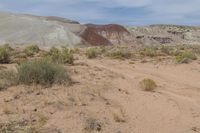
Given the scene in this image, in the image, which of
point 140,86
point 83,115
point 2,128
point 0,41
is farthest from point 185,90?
point 0,41

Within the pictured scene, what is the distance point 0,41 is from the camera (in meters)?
50.4

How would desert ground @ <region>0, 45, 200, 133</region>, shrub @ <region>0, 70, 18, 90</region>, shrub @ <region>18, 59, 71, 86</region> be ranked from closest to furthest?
desert ground @ <region>0, 45, 200, 133</region> < shrub @ <region>0, 70, 18, 90</region> < shrub @ <region>18, 59, 71, 86</region>

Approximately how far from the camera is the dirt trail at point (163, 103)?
1332cm

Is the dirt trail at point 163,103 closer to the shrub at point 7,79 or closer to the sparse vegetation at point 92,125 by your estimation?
the sparse vegetation at point 92,125

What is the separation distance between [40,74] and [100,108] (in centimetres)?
340

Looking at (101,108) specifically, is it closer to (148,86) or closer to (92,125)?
(92,125)

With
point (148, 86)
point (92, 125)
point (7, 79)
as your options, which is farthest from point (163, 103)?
point (7, 79)

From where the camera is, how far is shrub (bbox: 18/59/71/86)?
1717cm

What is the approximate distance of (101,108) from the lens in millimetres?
14633

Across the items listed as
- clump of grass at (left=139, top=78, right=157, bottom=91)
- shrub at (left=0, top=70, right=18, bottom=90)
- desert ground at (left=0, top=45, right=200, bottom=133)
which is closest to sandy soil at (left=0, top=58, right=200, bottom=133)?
desert ground at (left=0, top=45, right=200, bottom=133)

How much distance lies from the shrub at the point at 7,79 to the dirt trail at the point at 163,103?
10.2 ft

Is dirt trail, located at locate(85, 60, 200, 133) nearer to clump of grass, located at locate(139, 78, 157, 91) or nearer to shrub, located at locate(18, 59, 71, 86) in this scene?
clump of grass, located at locate(139, 78, 157, 91)

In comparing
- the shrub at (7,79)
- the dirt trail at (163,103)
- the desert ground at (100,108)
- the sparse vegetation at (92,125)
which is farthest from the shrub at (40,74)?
the sparse vegetation at (92,125)

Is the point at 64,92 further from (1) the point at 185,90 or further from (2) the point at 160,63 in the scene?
(2) the point at 160,63
